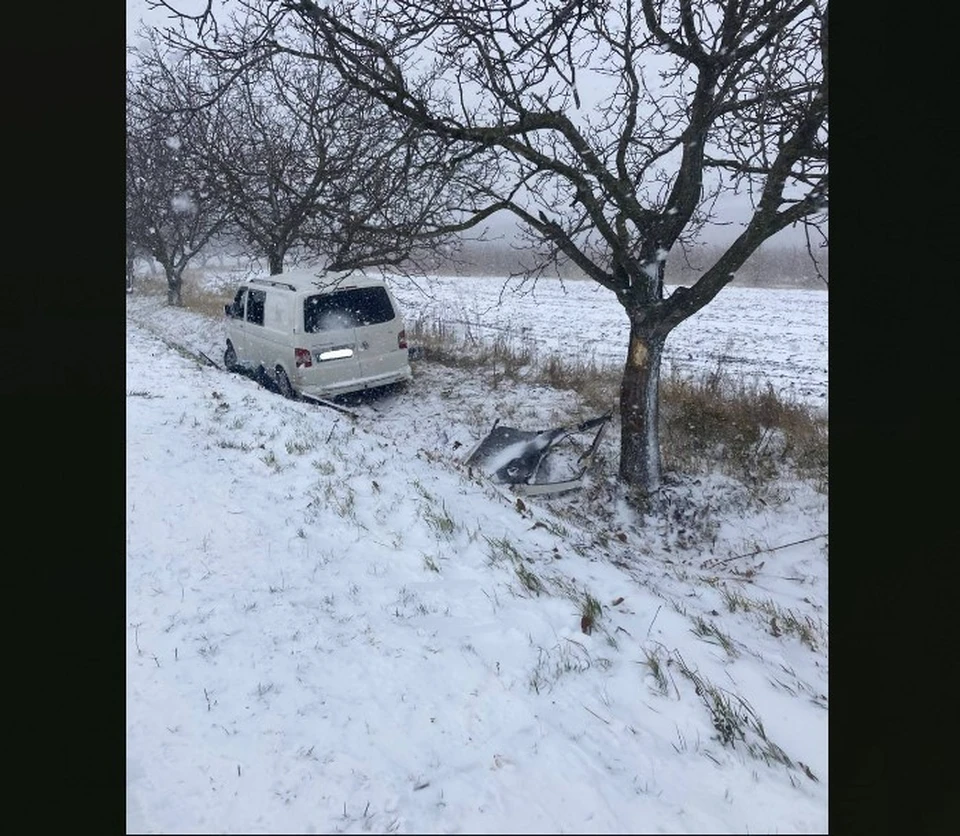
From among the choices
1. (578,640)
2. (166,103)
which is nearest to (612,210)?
(166,103)

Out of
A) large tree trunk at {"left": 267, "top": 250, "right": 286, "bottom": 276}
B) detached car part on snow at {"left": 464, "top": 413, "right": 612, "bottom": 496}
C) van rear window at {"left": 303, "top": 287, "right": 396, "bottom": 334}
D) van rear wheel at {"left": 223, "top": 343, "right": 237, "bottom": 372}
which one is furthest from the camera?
van rear wheel at {"left": 223, "top": 343, "right": 237, "bottom": 372}

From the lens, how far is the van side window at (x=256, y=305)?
15.9 ft

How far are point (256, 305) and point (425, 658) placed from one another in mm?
3769

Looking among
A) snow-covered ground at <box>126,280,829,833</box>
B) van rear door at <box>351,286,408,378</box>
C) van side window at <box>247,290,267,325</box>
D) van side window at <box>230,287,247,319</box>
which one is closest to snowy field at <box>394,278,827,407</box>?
van rear door at <box>351,286,408,378</box>

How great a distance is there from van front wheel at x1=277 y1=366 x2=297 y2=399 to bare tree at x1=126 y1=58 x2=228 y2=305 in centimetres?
111

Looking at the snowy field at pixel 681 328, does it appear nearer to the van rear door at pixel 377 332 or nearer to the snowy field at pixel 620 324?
the snowy field at pixel 620 324

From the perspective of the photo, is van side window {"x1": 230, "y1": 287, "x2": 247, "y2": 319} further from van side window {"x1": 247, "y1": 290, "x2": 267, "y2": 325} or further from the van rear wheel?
the van rear wheel

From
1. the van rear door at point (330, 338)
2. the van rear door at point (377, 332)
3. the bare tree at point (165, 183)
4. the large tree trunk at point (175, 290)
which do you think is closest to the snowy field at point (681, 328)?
the van rear door at point (377, 332)

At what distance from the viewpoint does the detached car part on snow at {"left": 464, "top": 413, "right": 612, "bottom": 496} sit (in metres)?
4.96

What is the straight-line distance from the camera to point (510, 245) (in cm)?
475

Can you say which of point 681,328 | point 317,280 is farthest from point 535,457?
point 681,328
